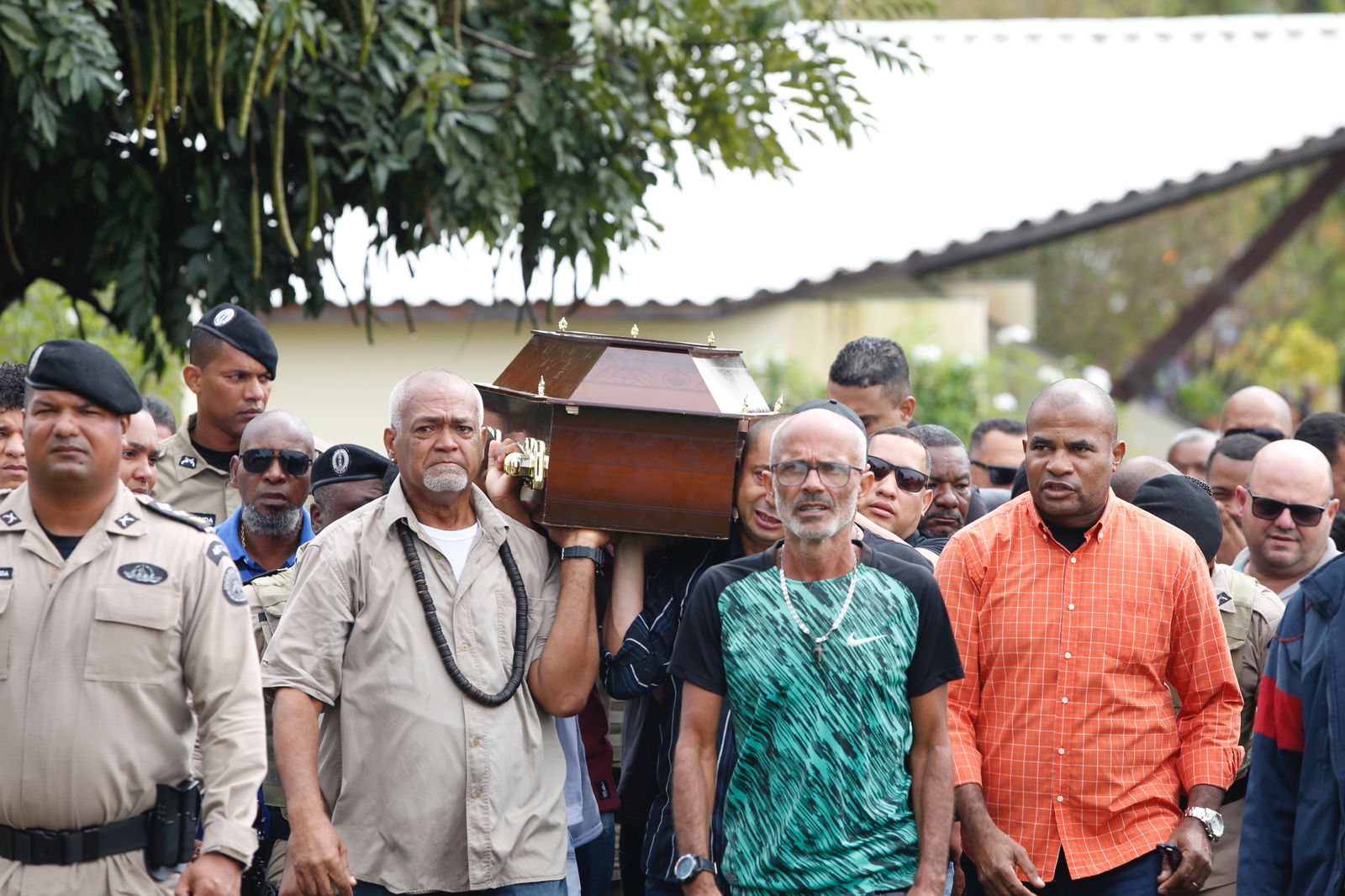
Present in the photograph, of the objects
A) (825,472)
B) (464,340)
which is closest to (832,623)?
(825,472)

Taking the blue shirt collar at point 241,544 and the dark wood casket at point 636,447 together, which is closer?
the dark wood casket at point 636,447

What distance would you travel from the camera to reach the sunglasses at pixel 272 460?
231 inches

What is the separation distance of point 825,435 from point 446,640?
1.18 m

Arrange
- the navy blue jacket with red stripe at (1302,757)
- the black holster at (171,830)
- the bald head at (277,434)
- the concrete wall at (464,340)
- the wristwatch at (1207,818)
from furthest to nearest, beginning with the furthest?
the concrete wall at (464,340) → the bald head at (277,434) → the wristwatch at (1207,818) → the black holster at (171,830) → the navy blue jacket with red stripe at (1302,757)

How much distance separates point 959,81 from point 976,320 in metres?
4.12

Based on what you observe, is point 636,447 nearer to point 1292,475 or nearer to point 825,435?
point 825,435

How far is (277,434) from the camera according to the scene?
598 centimetres

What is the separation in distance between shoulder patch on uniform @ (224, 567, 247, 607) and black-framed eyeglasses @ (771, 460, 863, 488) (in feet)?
4.76

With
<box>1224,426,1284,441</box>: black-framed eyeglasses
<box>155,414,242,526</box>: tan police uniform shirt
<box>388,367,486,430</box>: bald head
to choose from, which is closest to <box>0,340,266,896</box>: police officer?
<box>388,367,486,430</box>: bald head

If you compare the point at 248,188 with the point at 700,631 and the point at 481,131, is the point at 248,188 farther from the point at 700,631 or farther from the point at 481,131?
the point at 700,631

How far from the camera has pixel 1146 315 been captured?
24.2 metres

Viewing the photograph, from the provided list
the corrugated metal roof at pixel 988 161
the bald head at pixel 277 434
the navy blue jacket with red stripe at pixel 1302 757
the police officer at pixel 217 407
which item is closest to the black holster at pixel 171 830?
the bald head at pixel 277 434

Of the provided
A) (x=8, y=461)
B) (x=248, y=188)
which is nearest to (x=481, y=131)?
(x=248, y=188)

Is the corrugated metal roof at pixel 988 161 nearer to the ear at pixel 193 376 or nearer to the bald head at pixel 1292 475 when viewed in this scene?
the ear at pixel 193 376
